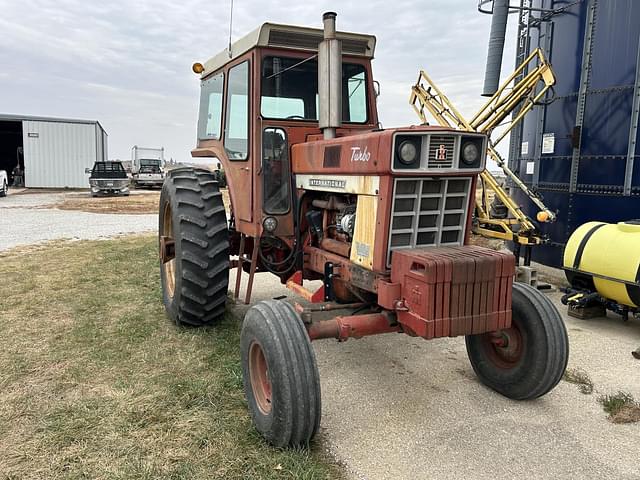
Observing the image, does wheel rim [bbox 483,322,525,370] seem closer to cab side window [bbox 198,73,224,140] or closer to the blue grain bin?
cab side window [bbox 198,73,224,140]

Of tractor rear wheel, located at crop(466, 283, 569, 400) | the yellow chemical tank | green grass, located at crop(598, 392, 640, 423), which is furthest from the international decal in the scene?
the yellow chemical tank

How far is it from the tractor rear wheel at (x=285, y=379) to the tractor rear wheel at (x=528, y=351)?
4.91ft

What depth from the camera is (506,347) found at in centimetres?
370

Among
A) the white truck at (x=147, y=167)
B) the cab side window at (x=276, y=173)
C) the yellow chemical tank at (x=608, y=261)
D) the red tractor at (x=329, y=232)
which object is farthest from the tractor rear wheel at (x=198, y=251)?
the white truck at (x=147, y=167)

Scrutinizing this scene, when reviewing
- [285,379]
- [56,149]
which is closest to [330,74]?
[285,379]

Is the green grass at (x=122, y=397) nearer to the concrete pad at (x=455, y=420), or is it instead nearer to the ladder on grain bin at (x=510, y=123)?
the concrete pad at (x=455, y=420)

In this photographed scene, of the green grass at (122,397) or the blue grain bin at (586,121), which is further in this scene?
the blue grain bin at (586,121)

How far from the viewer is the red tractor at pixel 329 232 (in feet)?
9.81

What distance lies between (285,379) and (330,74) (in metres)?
1.88

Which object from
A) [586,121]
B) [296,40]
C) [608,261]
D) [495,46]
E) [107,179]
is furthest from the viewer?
[107,179]

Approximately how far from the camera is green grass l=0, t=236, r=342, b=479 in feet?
9.20

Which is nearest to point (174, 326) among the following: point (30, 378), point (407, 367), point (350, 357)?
point (30, 378)

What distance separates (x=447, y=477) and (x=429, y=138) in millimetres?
1865

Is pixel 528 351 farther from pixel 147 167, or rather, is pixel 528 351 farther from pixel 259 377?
pixel 147 167
